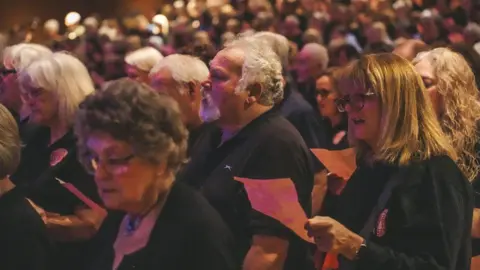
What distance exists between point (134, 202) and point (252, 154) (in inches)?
34.1

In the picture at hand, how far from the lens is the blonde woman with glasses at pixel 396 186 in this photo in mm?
2207

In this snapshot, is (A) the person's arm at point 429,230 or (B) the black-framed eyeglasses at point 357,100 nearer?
(A) the person's arm at point 429,230

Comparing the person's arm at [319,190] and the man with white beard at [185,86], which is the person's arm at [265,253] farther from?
the person's arm at [319,190]

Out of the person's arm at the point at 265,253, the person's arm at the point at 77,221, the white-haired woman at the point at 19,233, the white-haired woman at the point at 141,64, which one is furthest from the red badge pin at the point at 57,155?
the white-haired woman at the point at 141,64

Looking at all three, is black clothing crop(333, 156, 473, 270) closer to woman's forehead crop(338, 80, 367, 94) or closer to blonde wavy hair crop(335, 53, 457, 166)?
blonde wavy hair crop(335, 53, 457, 166)

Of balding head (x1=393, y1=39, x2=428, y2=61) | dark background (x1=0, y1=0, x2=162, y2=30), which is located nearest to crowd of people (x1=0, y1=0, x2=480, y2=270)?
balding head (x1=393, y1=39, x2=428, y2=61)

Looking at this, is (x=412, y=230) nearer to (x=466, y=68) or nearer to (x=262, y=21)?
(x=466, y=68)

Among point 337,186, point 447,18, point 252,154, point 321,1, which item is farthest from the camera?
point 321,1

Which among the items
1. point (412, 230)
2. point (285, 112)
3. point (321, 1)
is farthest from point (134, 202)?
point (321, 1)

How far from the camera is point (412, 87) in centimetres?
237

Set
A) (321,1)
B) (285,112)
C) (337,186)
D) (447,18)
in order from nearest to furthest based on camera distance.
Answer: (337,186)
(285,112)
(447,18)
(321,1)

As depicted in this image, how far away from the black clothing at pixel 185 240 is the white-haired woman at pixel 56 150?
43.3 inches

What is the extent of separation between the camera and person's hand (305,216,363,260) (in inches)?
85.3

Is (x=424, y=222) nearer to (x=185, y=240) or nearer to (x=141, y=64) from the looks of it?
(x=185, y=240)
